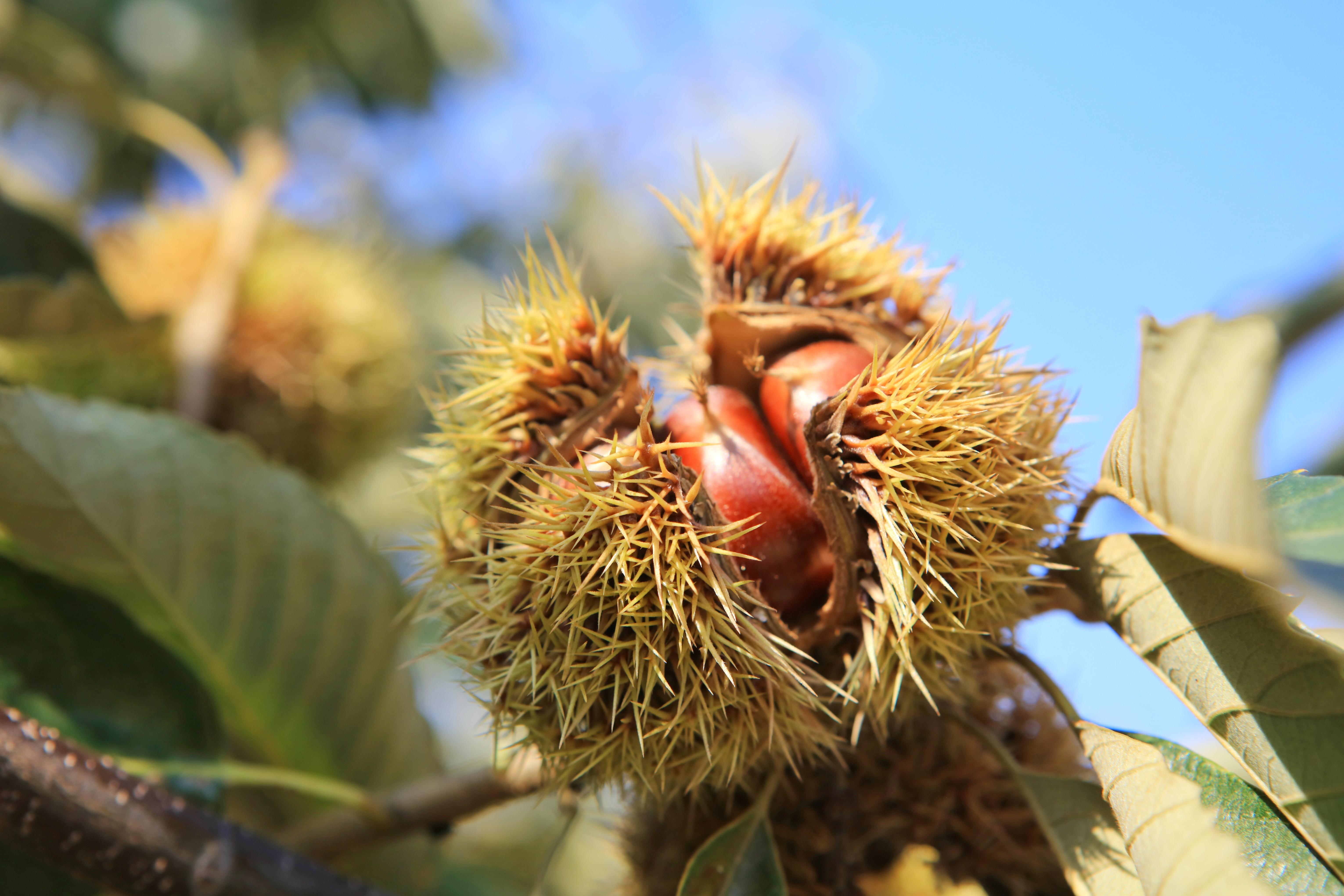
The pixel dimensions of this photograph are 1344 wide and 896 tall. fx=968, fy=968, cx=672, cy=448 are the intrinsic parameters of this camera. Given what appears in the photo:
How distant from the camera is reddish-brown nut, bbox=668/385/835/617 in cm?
78

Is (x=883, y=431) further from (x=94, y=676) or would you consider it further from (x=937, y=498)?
(x=94, y=676)

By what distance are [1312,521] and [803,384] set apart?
0.38m

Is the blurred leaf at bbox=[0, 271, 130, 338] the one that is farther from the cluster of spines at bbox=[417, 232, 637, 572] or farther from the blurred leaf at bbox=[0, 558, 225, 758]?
the cluster of spines at bbox=[417, 232, 637, 572]

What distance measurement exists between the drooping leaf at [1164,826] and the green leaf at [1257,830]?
16 mm

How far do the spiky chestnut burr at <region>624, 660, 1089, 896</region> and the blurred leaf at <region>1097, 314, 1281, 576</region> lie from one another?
14.5 inches

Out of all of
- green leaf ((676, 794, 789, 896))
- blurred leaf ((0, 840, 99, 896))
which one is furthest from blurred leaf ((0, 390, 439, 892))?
green leaf ((676, 794, 789, 896))

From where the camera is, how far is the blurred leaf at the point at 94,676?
3.34 ft

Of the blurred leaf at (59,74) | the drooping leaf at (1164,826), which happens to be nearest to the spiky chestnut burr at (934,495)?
the drooping leaf at (1164,826)

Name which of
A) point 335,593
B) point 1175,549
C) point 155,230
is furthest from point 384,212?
point 1175,549

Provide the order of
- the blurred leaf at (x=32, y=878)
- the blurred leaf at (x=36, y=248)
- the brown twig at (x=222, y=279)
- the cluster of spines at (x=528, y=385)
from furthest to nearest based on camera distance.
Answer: the brown twig at (x=222, y=279)
the blurred leaf at (x=36, y=248)
the blurred leaf at (x=32, y=878)
the cluster of spines at (x=528, y=385)

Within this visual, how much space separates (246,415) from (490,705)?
1.27m

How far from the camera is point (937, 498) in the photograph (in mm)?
742

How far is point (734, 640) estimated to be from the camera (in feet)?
2.35

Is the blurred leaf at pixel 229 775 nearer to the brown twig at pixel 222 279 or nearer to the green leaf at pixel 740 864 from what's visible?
the green leaf at pixel 740 864
